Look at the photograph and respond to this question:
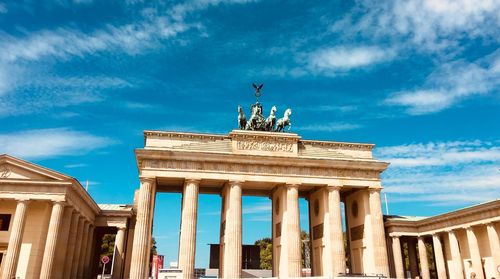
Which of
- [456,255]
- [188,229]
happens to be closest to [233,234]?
[188,229]

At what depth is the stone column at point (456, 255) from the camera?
1748 inches

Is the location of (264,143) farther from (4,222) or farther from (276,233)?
(4,222)

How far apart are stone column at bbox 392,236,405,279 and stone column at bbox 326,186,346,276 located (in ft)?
27.8

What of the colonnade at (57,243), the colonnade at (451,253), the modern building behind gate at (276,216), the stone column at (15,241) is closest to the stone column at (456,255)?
the colonnade at (451,253)

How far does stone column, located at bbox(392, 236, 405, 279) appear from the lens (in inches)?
1876

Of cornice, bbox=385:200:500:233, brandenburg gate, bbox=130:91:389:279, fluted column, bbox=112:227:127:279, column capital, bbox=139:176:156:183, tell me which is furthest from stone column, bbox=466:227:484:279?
fluted column, bbox=112:227:127:279

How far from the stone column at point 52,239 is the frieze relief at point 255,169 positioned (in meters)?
12.2

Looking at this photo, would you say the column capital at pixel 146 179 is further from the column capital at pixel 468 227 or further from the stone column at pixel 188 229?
the column capital at pixel 468 227

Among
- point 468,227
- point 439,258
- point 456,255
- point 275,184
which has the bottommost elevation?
point 439,258

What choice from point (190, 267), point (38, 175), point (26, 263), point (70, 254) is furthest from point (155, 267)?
point (38, 175)

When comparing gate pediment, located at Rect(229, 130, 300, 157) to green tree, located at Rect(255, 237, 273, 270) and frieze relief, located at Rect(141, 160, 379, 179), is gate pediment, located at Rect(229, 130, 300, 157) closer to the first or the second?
frieze relief, located at Rect(141, 160, 379, 179)

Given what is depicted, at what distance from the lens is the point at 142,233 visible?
41594mm

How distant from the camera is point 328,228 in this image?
46.7 meters

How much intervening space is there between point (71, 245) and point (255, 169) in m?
21.2
